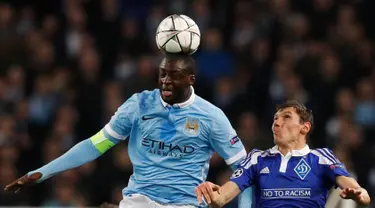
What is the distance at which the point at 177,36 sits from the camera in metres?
7.81

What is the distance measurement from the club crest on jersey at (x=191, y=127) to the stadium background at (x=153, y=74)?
160 inches

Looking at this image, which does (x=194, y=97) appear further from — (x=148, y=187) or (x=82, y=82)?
(x=82, y=82)

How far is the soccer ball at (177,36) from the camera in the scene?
7793 mm

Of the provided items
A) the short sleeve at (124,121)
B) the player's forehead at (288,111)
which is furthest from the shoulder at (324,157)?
the short sleeve at (124,121)

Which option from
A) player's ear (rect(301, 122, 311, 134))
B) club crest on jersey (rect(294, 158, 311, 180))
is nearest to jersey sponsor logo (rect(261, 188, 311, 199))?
club crest on jersey (rect(294, 158, 311, 180))

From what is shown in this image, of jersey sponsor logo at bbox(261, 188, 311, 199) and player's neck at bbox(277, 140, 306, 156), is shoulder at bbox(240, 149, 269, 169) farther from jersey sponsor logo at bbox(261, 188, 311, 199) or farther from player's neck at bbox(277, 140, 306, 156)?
jersey sponsor logo at bbox(261, 188, 311, 199)

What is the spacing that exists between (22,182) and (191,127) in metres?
1.23

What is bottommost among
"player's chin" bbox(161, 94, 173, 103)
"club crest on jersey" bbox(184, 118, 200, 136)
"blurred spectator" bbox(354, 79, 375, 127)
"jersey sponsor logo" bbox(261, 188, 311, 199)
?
"blurred spectator" bbox(354, 79, 375, 127)

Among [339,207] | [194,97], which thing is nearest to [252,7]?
[339,207]

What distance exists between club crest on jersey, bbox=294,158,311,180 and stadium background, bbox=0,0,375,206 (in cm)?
428

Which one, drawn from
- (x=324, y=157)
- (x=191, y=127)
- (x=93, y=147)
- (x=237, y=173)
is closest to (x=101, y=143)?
(x=93, y=147)

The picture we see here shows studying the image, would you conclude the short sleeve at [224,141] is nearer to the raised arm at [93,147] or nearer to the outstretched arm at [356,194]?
the raised arm at [93,147]

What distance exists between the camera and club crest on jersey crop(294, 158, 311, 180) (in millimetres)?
7477

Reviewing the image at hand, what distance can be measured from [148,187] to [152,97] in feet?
2.14
